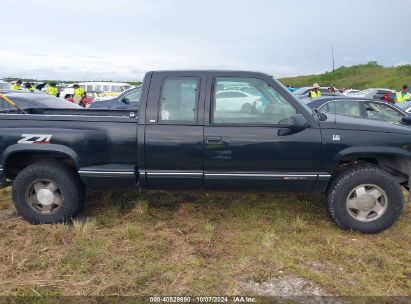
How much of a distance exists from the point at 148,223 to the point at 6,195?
2499 millimetres

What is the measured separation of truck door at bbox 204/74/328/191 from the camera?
4020mm

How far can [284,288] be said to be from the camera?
10.4ft

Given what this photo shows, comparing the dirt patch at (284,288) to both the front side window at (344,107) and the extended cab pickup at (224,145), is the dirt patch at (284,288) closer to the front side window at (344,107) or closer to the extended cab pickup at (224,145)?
the extended cab pickup at (224,145)

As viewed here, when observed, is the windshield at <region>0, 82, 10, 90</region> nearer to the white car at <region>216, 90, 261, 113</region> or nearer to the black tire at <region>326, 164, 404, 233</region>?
the white car at <region>216, 90, 261, 113</region>

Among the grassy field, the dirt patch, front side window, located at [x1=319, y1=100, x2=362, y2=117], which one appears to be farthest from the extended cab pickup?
front side window, located at [x1=319, y1=100, x2=362, y2=117]

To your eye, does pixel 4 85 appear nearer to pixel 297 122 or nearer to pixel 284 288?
pixel 297 122

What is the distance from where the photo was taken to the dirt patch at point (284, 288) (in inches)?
122

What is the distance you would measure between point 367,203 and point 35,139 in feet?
12.2

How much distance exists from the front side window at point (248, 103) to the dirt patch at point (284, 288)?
5.36 feet

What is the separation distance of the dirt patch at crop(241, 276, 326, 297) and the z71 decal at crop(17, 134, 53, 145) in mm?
2577

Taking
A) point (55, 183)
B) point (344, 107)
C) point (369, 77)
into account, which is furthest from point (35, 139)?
point (369, 77)

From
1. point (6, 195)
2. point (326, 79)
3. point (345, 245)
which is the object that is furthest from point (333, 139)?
point (326, 79)

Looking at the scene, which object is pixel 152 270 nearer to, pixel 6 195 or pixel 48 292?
pixel 48 292

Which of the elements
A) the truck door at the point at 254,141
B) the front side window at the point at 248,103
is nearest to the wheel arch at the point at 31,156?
the truck door at the point at 254,141
